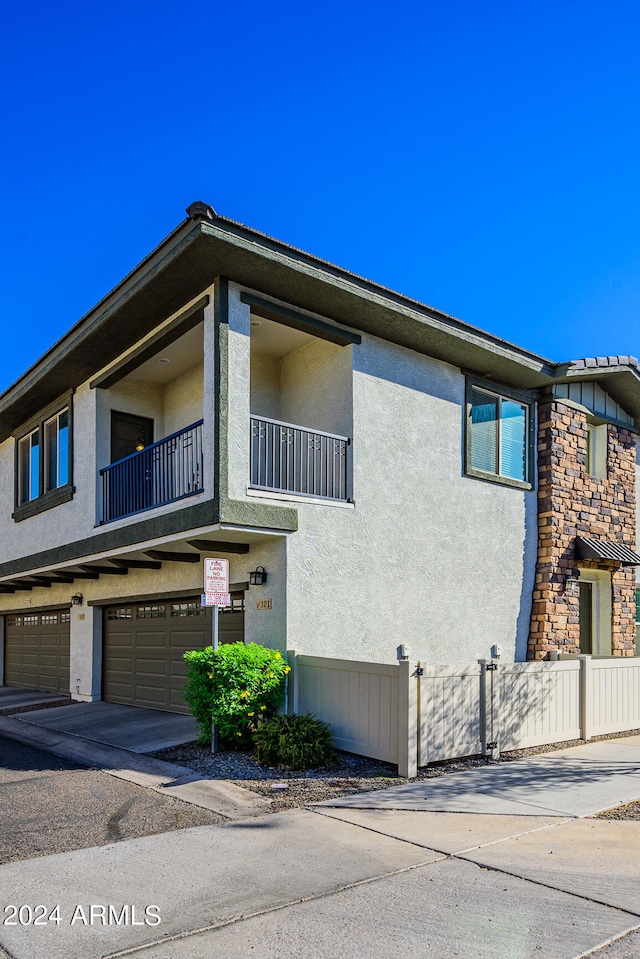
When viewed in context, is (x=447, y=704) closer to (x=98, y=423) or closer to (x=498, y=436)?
(x=498, y=436)

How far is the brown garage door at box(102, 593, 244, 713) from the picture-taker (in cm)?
1343

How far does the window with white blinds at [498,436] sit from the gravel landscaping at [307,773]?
5636 mm

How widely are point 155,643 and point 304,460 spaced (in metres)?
4.97

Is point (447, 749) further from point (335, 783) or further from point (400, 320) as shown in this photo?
point (400, 320)

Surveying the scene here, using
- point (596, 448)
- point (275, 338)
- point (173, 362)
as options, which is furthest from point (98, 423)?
point (596, 448)

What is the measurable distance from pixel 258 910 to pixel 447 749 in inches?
196

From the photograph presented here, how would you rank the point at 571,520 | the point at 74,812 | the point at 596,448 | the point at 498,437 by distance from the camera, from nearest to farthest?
the point at 74,812, the point at 498,437, the point at 571,520, the point at 596,448

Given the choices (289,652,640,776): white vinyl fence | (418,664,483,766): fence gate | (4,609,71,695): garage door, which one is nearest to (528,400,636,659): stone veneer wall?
(289,652,640,776): white vinyl fence

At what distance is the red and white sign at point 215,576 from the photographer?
10.3 metres

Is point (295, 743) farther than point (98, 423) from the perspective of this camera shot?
No

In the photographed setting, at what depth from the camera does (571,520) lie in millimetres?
15930

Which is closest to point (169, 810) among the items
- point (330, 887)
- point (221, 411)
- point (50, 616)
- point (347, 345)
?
point (330, 887)

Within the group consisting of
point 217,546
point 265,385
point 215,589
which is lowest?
point 215,589

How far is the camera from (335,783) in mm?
9016
